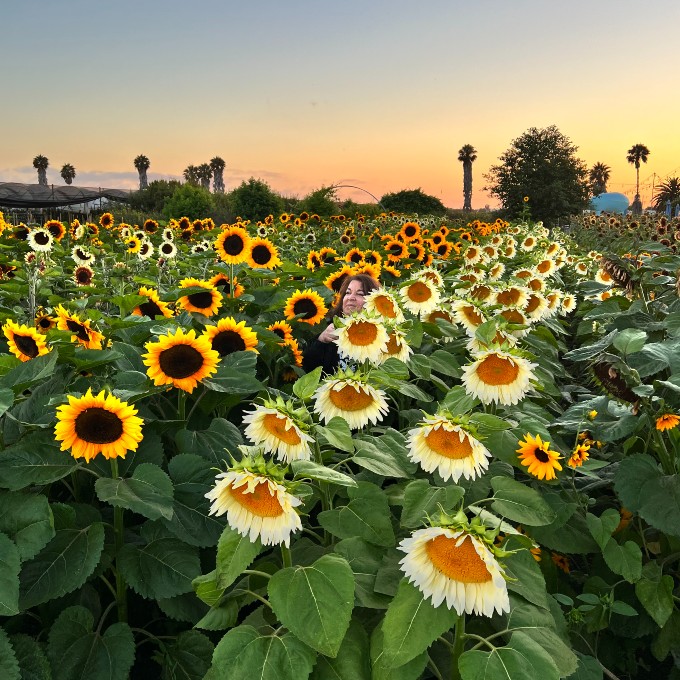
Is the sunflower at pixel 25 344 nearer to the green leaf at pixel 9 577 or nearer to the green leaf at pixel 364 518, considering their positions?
the green leaf at pixel 9 577

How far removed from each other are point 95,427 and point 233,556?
73 centimetres

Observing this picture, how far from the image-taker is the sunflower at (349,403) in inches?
80.0

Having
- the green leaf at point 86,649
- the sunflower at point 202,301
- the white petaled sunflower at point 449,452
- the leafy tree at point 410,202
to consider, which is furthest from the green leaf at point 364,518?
the leafy tree at point 410,202

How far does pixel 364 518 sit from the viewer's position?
1.77 meters

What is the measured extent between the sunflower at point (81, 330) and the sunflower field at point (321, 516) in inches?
0.5

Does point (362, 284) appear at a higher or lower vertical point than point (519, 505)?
higher

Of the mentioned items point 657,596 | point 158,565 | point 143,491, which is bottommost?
point 657,596

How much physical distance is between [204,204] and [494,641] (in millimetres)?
20862

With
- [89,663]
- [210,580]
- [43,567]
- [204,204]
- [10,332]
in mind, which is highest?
[204,204]

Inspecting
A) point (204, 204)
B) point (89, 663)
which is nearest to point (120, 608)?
point (89, 663)

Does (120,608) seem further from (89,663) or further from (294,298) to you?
(294,298)

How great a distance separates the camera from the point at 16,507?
188 cm

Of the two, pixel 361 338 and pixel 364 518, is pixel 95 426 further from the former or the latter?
pixel 361 338

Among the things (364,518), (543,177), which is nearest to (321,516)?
(364,518)
